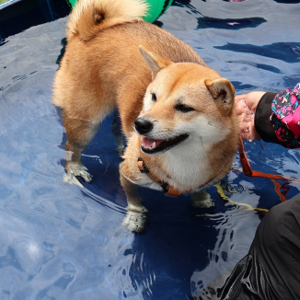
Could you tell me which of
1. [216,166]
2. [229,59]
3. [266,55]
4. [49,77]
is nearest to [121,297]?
[216,166]

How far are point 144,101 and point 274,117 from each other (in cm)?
81

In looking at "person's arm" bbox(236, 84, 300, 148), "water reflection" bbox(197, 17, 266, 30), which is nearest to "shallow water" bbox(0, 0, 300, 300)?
"water reflection" bbox(197, 17, 266, 30)

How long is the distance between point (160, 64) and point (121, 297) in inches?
A: 59.6

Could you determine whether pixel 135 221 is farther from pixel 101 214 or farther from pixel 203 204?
pixel 203 204

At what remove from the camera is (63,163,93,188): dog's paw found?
2.99 metres

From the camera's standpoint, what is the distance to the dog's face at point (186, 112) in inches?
72.7

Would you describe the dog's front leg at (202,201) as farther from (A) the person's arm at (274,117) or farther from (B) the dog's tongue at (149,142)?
(B) the dog's tongue at (149,142)

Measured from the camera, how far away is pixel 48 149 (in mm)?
3277

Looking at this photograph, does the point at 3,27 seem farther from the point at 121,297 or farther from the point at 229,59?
the point at 121,297

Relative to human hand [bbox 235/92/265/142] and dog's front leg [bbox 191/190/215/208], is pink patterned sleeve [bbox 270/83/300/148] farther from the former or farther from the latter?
dog's front leg [bbox 191/190/215/208]

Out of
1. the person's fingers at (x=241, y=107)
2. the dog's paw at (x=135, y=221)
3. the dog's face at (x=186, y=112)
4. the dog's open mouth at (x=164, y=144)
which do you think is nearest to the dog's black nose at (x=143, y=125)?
the dog's face at (x=186, y=112)

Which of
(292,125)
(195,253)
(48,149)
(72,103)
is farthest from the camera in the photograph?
(48,149)

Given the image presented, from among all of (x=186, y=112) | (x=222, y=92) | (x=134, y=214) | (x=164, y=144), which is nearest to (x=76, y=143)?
(x=134, y=214)

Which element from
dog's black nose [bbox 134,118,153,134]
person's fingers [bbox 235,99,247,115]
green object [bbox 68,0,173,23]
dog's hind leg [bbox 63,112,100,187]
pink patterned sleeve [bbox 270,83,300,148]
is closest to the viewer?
dog's black nose [bbox 134,118,153,134]
